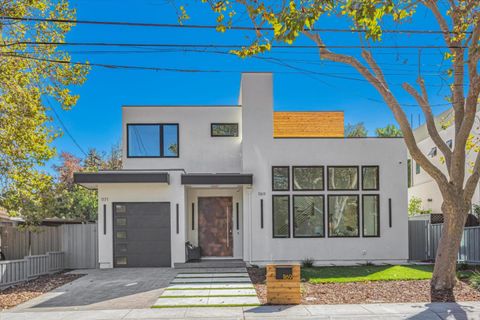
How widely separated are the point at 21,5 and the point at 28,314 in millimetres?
6712

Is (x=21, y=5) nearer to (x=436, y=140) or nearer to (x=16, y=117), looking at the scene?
(x=16, y=117)

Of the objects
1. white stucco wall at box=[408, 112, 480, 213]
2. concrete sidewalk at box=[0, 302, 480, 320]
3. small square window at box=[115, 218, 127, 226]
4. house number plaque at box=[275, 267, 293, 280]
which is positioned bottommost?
concrete sidewalk at box=[0, 302, 480, 320]

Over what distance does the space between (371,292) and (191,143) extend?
8830mm

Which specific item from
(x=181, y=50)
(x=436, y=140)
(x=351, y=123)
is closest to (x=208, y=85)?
(x=181, y=50)

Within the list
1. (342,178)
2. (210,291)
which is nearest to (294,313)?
(210,291)

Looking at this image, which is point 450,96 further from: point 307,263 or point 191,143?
point 191,143

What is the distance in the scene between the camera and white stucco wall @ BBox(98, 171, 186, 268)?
1470 centimetres

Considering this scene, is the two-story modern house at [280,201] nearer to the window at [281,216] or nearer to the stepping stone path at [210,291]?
the window at [281,216]

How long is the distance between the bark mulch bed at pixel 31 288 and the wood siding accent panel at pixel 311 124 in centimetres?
914

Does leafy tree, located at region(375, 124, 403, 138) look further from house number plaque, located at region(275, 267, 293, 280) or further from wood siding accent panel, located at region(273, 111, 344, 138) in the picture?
house number plaque, located at region(275, 267, 293, 280)

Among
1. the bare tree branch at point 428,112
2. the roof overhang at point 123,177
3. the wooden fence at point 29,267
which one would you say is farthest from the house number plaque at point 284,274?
the wooden fence at point 29,267

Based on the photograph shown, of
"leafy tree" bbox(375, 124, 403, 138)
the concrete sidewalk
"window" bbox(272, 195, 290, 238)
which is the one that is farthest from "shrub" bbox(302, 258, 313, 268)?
"leafy tree" bbox(375, 124, 403, 138)

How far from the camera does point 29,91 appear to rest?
10.9 m

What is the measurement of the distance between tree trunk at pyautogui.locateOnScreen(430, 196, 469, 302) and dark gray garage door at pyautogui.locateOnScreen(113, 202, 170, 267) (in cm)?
838
